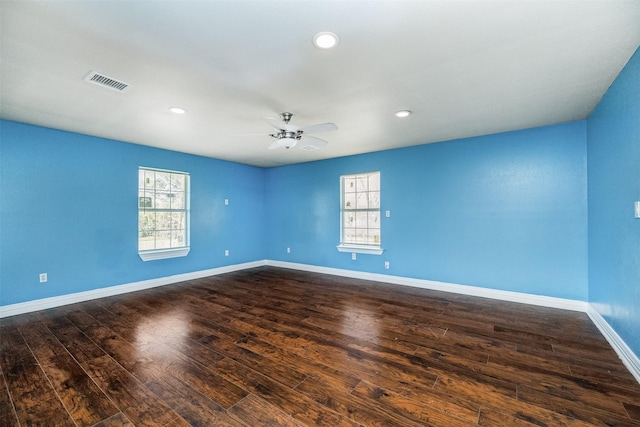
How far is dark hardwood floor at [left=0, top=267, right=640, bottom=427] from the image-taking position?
1.70m

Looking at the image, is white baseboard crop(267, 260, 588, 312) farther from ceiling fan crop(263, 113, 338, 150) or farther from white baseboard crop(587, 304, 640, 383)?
ceiling fan crop(263, 113, 338, 150)

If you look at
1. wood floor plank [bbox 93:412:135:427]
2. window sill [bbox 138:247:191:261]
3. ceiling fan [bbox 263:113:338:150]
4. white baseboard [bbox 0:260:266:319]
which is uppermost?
ceiling fan [bbox 263:113:338:150]

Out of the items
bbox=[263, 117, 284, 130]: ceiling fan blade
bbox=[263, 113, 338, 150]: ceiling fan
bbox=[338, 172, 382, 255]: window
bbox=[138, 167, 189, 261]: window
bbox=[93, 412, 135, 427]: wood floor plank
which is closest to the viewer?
bbox=[93, 412, 135, 427]: wood floor plank

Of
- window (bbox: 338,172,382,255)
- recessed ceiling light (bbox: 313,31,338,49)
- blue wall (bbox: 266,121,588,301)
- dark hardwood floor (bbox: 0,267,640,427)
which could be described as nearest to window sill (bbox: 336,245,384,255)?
window (bbox: 338,172,382,255)

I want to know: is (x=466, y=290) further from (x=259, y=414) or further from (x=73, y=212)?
(x=73, y=212)

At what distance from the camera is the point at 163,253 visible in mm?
4859

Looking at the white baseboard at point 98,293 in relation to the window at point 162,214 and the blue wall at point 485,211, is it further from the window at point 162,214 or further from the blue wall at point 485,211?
the blue wall at point 485,211

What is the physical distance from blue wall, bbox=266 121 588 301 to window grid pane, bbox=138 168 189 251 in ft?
9.50

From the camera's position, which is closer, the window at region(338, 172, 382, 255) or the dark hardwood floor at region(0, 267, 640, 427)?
the dark hardwood floor at region(0, 267, 640, 427)

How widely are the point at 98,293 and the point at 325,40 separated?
15.5 ft

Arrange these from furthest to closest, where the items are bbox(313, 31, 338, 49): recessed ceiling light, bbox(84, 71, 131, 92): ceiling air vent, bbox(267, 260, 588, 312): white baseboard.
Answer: bbox(267, 260, 588, 312): white baseboard < bbox(84, 71, 131, 92): ceiling air vent < bbox(313, 31, 338, 49): recessed ceiling light

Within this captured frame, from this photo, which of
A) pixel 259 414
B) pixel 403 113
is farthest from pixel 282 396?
pixel 403 113

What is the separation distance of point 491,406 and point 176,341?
Result: 2.67 metres

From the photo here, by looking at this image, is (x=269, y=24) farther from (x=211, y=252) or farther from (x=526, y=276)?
(x=211, y=252)
